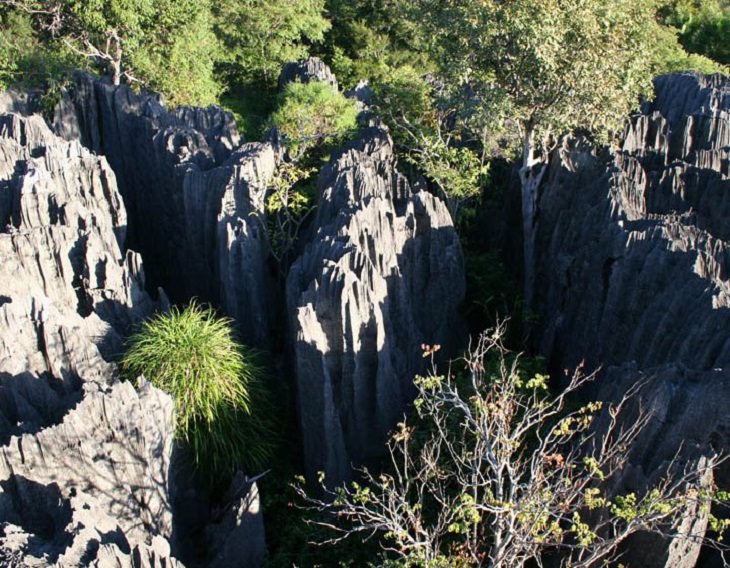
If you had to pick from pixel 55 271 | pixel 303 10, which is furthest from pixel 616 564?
pixel 303 10

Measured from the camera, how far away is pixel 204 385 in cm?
Result: 996

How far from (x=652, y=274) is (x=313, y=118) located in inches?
359

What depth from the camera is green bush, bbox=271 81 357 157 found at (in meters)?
15.8

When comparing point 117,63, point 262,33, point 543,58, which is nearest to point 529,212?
point 543,58

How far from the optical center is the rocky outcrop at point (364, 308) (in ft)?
32.5

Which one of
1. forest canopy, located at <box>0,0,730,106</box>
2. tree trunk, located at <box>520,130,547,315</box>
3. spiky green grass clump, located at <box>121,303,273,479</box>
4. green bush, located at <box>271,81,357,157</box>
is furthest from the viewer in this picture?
forest canopy, located at <box>0,0,730,106</box>

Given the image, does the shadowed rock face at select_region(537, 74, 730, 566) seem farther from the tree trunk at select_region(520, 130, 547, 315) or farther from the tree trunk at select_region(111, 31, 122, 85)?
the tree trunk at select_region(111, 31, 122, 85)

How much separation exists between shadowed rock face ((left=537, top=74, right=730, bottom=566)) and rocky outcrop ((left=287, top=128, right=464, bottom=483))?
6.50 ft

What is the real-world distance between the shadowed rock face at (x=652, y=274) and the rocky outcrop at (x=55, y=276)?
6.23m

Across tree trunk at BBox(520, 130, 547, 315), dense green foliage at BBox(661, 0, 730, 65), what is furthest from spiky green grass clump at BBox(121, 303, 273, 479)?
dense green foliage at BBox(661, 0, 730, 65)

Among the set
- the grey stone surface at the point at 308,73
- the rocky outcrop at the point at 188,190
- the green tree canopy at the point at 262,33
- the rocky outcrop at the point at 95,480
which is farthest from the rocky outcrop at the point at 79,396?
the green tree canopy at the point at 262,33

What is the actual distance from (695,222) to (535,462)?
6.24m

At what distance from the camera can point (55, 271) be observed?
10727 mm

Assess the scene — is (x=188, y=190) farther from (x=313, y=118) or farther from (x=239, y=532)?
(x=239, y=532)
